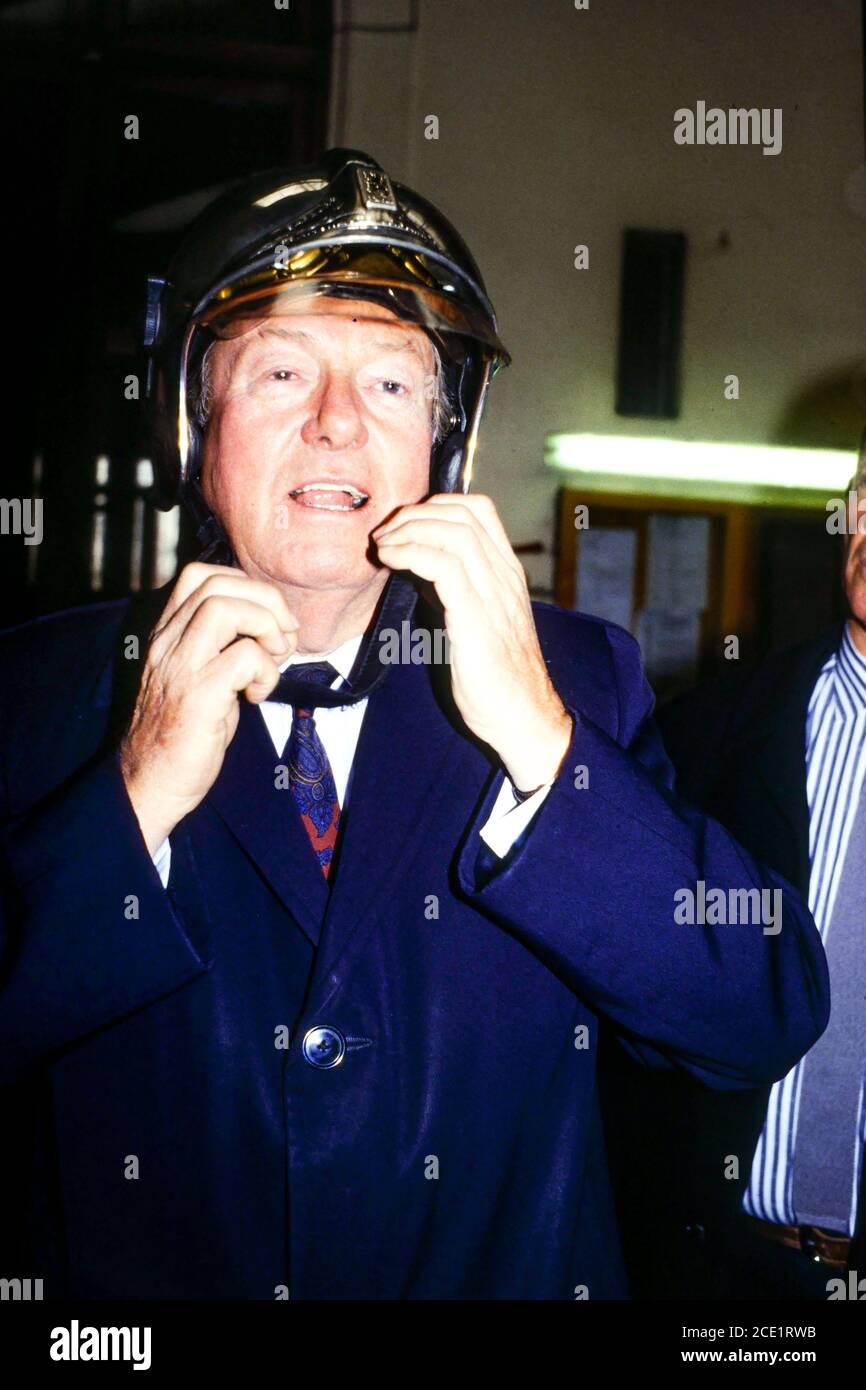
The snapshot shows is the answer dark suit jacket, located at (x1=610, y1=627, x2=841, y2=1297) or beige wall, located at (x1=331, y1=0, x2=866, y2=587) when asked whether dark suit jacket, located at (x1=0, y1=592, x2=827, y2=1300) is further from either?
beige wall, located at (x1=331, y1=0, x2=866, y2=587)

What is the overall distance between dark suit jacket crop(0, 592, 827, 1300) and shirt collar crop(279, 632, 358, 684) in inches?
4.4

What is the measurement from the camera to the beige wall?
4602 millimetres

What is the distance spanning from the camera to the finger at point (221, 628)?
1120 mm

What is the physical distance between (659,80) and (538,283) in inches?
43.6

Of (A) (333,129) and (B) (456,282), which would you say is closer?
(B) (456,282)

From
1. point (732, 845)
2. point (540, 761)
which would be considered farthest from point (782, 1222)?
point (540, 761)

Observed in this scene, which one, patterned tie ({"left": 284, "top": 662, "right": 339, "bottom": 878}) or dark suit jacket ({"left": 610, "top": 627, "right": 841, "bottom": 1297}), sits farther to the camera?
dark suit jacket ({"left": 610, "top": 627, "right": 841, "bottom": 1297})

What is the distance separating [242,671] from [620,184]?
4.49 metres

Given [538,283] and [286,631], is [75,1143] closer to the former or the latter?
[286,631]

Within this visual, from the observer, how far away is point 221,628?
1.12m

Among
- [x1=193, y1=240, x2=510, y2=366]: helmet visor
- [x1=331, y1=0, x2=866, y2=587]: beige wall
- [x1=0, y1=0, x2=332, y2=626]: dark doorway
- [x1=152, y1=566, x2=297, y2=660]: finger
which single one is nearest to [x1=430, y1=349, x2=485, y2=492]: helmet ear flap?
[x1=193, y1=240, x2=510, y2=366]: helmet visor

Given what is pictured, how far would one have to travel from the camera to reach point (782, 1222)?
1.98 m

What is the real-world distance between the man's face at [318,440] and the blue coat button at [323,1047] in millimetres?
536

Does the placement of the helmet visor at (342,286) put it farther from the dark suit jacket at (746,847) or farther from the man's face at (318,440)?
the dark suit jacket at (746,847)
